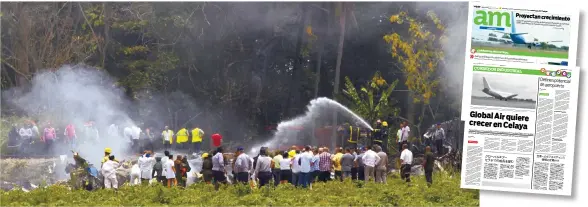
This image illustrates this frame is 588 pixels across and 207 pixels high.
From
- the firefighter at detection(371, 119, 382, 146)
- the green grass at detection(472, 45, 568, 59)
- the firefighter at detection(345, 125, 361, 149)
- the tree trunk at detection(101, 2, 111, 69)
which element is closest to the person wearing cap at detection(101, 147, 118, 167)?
the tree trunk at detection(101, 2, 111, 69)

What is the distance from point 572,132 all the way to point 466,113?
1393 mm

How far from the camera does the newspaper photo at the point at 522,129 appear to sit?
1208 cm

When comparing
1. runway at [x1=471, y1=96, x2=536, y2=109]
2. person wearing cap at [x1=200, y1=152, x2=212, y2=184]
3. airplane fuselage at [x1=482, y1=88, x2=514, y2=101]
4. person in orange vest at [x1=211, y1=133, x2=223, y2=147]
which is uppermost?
airplane fuselage at [x1=482, y1=88, x2=514, y2=101]

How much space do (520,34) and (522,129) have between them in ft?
4.21

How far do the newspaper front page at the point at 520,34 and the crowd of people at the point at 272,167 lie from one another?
3.65 metres

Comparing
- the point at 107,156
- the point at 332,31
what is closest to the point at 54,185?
the point at 107,156

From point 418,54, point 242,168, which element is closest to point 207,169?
point 242,168

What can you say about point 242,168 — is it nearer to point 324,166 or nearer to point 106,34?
point 324,166

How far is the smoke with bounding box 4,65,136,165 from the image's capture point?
16.2 m

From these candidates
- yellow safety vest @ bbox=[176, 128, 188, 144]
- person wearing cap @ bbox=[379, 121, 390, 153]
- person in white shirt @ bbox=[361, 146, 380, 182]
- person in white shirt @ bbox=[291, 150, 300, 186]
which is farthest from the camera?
yellow safety vest @ bbox=[176, 128, 188, 144]

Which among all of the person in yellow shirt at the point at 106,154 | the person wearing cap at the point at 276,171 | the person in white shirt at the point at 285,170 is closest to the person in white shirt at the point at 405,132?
the person in white shirt at the point at 285,170

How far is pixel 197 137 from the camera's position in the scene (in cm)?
1653

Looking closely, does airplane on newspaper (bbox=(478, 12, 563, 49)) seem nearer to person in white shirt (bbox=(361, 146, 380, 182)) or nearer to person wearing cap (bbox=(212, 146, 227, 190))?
person in white shirt (bbox=(361, 146, 380, 182))

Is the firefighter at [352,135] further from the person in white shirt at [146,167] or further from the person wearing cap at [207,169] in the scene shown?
the person in white shirt at [146,167]
